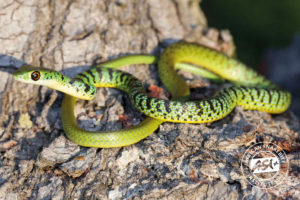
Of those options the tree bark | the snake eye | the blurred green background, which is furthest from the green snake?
the blurred green background

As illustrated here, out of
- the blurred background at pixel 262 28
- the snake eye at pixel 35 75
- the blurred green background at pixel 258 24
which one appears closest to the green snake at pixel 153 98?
the snake eye at pixel 35 75

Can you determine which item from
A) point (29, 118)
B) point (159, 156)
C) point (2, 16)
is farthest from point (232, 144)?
point (2, 16)

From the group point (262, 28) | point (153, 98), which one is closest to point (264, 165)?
point (153, 98)

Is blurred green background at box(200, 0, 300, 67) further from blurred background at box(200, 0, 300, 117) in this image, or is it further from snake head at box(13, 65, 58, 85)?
snake head at box(13, 65, 58, 85)

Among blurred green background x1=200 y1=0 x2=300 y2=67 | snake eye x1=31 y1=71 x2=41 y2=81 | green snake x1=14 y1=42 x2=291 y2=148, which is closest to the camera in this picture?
green snake x1=14 y1=42 x2=291 y2=148

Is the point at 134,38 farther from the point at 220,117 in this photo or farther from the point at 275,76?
the point at 275,76

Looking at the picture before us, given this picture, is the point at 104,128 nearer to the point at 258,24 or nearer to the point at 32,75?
the point at 32,75

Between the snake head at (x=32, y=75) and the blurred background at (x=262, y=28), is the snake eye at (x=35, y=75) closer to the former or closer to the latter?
the snake head at (x=32, y=75)
